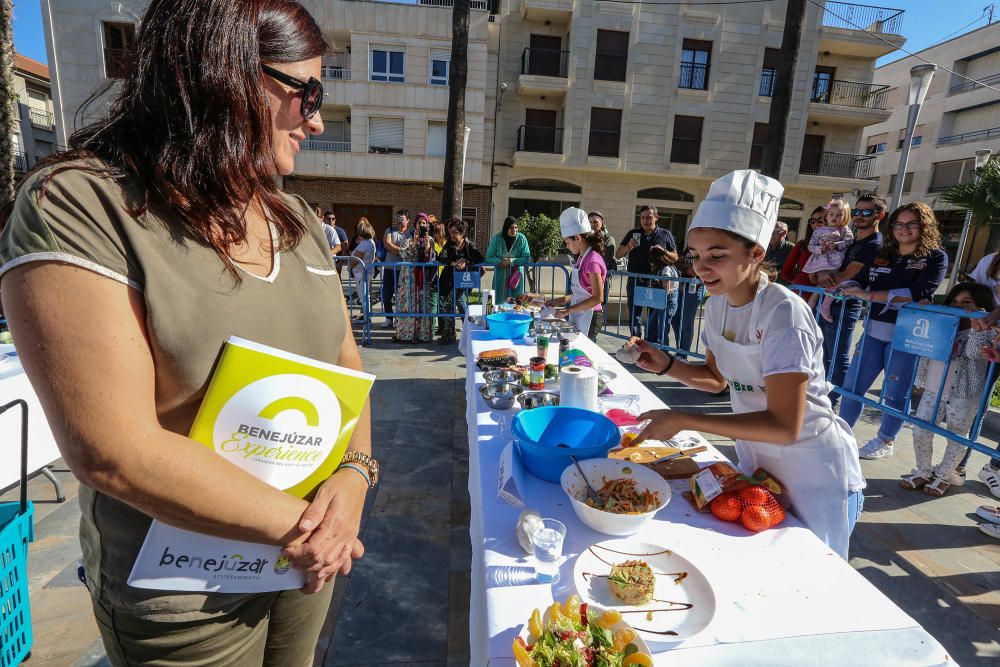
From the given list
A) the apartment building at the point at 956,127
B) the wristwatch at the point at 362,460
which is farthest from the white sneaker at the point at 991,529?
the apartment building at the point at 956,127

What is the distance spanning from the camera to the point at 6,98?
7668 mm

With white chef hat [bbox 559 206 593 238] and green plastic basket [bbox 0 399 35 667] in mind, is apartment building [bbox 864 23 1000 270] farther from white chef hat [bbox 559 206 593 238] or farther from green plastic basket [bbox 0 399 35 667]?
green plastic basket [bbox 0 399 35 667]

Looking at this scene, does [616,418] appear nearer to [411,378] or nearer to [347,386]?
[347,386]

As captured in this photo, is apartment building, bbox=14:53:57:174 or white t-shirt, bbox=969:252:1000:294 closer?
white t-shirt, bbox=969:252:1000:294

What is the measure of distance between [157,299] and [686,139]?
987 inches

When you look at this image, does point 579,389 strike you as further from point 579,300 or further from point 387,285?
point 387,285

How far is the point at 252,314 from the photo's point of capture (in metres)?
0.99

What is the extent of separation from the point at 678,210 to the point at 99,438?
25.5 metres

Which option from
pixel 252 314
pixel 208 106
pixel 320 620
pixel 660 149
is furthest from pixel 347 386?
pixel 660 149

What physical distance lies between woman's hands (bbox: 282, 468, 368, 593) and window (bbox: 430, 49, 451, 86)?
2256 cm

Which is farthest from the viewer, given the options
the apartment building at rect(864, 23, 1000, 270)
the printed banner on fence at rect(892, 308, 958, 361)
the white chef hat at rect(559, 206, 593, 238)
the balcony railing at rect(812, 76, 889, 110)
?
the apartment building at rect(864, 23, 1000, 270)

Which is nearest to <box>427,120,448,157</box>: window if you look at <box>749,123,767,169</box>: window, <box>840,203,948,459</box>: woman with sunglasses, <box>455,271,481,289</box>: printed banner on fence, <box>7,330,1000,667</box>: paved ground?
<box>749,123,767,169</box>: window

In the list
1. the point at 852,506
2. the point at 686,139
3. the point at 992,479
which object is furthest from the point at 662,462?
the point at 686,139

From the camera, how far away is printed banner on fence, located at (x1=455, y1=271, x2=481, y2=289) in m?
8.06
